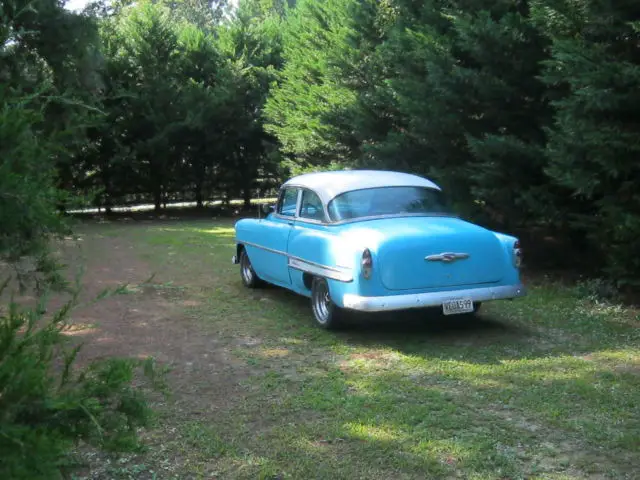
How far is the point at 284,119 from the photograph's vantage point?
21.2 meters

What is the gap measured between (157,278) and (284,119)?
448 inches

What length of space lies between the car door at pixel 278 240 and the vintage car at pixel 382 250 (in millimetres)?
15

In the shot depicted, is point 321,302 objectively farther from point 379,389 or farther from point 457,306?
point 379,389

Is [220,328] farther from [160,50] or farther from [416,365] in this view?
[160,50]

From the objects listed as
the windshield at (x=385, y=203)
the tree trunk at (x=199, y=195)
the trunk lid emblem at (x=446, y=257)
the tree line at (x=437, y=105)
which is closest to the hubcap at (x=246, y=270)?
the windshield at (x=385, y=203)

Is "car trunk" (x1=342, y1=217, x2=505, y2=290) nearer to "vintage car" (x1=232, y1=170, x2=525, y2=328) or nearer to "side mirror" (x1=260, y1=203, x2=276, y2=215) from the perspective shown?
"vintage car" (x1=232, y1=170, x2=525, y2=328)

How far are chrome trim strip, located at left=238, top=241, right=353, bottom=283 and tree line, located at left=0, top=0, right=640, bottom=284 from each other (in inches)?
105

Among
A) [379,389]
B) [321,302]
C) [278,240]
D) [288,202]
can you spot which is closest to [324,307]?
[321,302]

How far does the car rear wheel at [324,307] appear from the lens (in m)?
7.30

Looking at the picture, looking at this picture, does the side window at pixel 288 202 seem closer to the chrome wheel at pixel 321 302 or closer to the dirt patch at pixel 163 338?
the chrome wheel at pixel 321 302

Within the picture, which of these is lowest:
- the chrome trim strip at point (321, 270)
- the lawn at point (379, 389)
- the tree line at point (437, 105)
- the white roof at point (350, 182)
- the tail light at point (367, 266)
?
the lawn at point (379, 389)

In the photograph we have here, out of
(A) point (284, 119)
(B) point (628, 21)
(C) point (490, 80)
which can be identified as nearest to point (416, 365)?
(B) point (628, 21)

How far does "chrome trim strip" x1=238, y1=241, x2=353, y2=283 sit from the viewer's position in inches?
269

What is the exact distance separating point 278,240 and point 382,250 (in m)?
2.20
